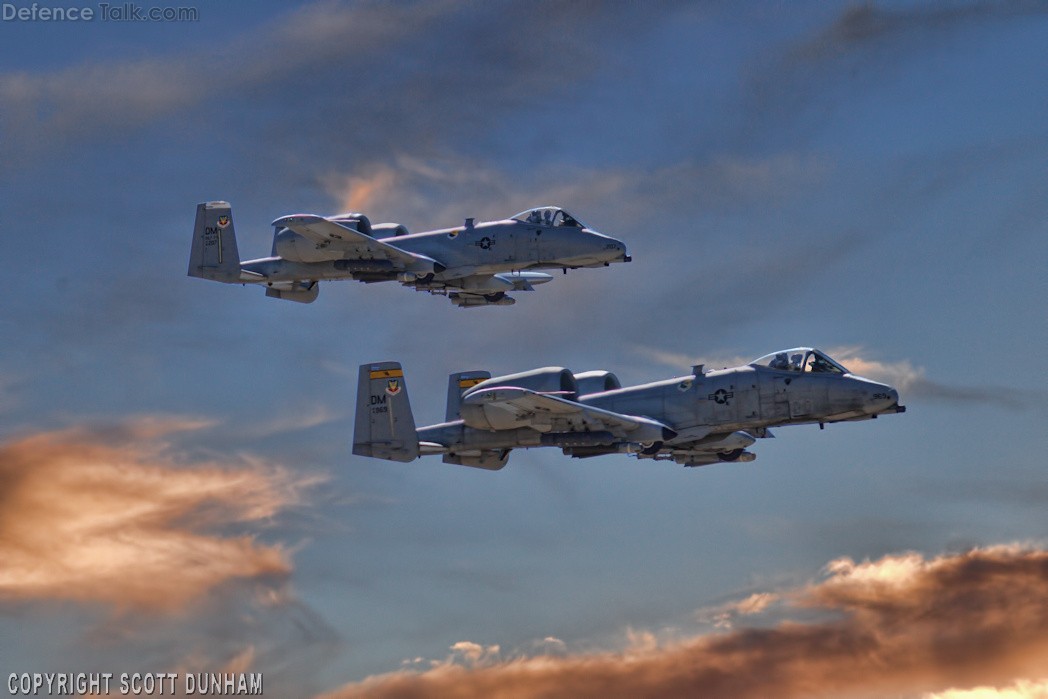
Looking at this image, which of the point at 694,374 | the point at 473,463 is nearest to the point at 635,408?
the point at 694,374

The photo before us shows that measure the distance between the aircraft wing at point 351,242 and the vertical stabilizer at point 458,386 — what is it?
6465mm

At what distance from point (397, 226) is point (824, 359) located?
27641mm

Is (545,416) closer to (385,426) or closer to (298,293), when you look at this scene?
(385,426)

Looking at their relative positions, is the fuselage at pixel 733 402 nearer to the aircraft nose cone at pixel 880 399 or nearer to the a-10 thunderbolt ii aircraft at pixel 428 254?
the aircraft nose cone at pixel 880 399

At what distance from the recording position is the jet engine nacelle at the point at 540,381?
299 ft

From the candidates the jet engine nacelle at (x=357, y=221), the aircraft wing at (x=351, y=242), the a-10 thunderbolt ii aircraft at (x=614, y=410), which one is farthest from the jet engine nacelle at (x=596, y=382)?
the jet engine nacelle at (x=357, y=221)

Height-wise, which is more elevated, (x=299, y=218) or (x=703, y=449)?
(x=299, y=218)

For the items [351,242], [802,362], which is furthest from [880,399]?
[351,242]

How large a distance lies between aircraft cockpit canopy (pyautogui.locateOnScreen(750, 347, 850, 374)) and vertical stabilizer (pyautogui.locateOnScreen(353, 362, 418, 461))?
1759 cm

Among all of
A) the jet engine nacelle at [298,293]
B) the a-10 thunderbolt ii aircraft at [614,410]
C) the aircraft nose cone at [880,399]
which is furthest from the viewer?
the jet engine nacelle at [298,293]

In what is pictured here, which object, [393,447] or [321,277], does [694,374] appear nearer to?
[393,447]

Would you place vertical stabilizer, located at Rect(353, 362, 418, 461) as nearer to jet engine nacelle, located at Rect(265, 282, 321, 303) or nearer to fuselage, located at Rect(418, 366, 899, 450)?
fuselage, located at Rect(418, 366, 899, 450)

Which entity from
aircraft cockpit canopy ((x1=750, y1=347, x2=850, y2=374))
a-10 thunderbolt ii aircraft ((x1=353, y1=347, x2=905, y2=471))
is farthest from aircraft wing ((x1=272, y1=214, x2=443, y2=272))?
aircraft cockpit canopy ((x1=750, y1=347, x2=850, y2=374))

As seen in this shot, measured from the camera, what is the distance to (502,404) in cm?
9038
